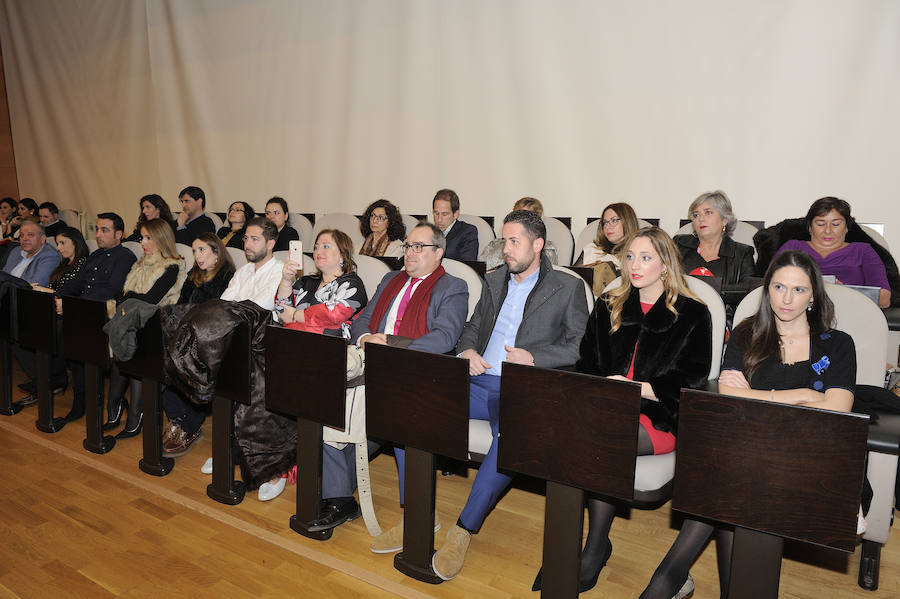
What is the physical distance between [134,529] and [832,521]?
2.37m

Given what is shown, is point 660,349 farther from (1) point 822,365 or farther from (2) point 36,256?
(2) point 36,256

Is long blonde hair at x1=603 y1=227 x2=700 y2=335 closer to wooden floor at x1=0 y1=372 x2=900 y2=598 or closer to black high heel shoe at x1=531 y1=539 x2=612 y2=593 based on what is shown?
black high heel shoe at x1=531 y1=539 x2=612 y2=593

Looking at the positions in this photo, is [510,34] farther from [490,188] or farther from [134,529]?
[134,529]

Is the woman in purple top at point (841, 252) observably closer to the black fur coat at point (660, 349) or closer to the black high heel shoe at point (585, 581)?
the black fur coat at point (660, 349)

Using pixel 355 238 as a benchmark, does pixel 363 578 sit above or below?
below

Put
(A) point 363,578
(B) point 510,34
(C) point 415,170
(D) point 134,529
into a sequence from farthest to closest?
(C) point 415,170 → (B) point 510,34 → (D) point 134,529 → (A) point 363,578

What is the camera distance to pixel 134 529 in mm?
2410

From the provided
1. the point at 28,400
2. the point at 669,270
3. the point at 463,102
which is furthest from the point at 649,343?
the point at 463,102

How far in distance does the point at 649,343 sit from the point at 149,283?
106 inches

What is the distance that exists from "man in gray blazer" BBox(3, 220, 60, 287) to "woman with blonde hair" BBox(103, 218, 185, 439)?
1186 millimetres

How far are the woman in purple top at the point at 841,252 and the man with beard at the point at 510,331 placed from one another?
139 cm

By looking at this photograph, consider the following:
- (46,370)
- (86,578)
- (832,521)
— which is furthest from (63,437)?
(832,521)

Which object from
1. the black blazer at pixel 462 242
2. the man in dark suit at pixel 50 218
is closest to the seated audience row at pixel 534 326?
the black blazer at pixel 462 242

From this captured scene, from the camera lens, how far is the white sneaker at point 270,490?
264cm
